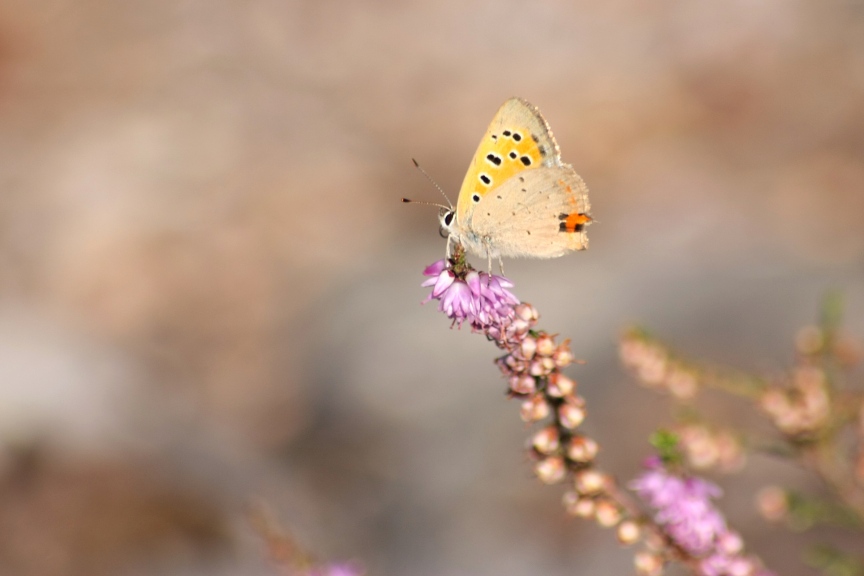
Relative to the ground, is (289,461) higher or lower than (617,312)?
lower

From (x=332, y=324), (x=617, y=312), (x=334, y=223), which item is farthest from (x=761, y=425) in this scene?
(x=334, y=223)

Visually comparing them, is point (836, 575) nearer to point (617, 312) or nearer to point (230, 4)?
point (617, 312)

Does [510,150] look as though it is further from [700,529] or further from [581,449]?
[700,529]

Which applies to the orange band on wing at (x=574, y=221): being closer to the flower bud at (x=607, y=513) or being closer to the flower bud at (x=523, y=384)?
the flower bud at (x=523, y=384)

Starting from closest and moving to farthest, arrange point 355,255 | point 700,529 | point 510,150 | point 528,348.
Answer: point 528,348 → point 700,529 → point 510,150 → point 355,255

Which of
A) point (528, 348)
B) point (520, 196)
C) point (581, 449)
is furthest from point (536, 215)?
point (581, 449)

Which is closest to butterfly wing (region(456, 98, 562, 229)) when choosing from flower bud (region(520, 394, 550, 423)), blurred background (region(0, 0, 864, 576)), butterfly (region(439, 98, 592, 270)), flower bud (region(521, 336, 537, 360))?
butterfly (region(439, 98, 592, 270))

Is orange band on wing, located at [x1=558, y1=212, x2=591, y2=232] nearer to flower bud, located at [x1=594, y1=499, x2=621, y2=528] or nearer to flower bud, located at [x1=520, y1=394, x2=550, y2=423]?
flower bud, located at [x1=520, y1=394, x2=550, y2=423]
